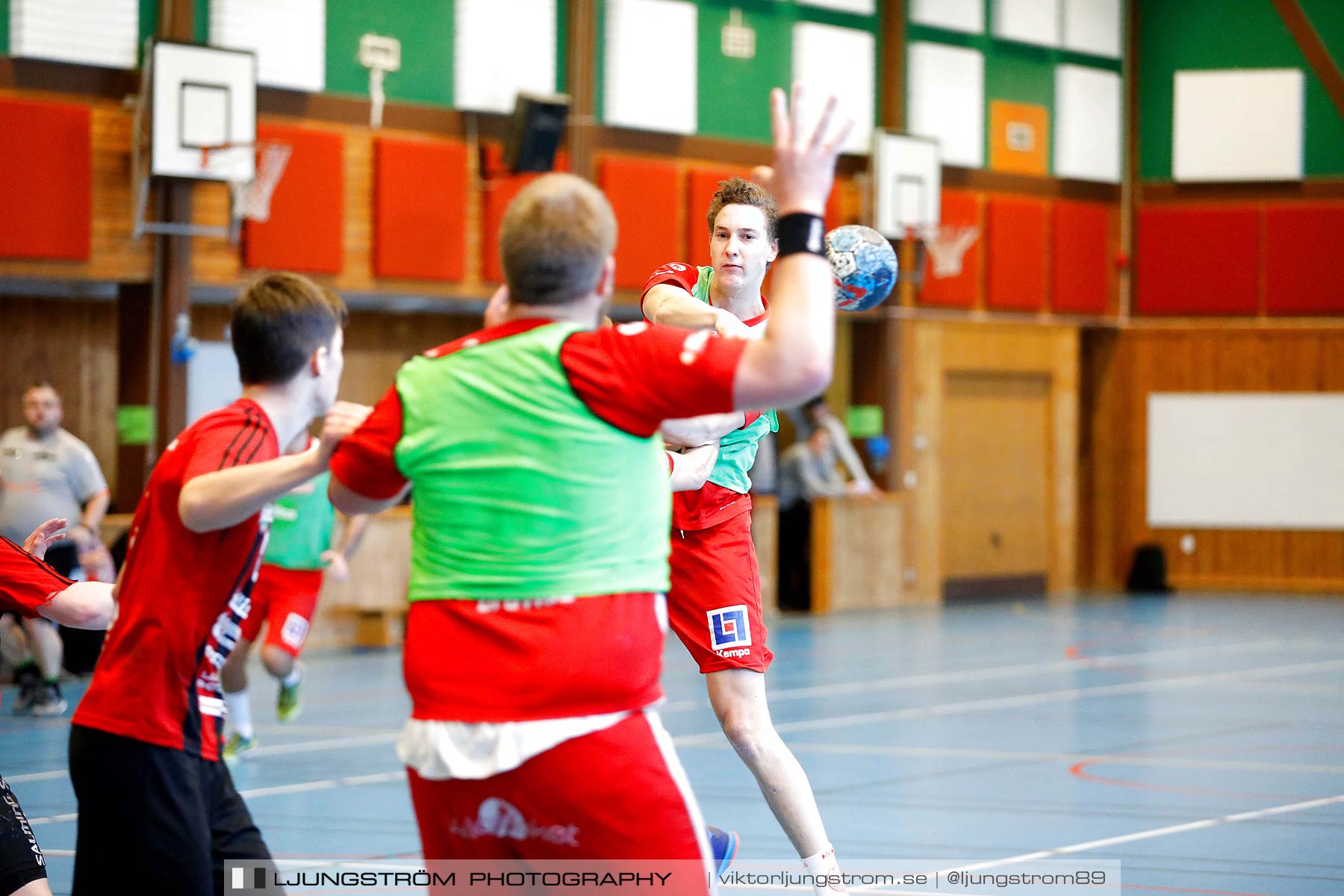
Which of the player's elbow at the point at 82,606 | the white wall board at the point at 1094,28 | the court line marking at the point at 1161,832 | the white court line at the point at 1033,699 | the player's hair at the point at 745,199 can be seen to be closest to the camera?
the player's elbow at the point at 82,606

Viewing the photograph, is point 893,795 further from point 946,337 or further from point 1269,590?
point 1269,590

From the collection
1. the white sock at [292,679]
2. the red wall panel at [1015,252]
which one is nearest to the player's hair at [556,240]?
the white sock at [292,679]

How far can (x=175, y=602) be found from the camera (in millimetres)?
3139

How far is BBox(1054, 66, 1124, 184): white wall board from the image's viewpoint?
20.6 metres

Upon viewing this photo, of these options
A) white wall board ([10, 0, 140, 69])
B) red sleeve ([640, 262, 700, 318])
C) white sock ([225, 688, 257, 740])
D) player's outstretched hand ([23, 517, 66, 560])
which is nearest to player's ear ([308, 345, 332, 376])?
player's outstretched hand ([23, 517, 66, 560])

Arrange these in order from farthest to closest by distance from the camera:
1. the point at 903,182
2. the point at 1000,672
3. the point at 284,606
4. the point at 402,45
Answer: the point at 903,182, the point at 402,45, the point at 1000,672, the point at 284,606

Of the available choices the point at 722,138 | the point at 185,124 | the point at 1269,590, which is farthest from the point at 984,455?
the point at 185,124

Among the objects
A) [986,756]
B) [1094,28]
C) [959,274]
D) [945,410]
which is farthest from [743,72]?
[986,756]

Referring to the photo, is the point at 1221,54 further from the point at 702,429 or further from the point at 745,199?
the point at 702,429

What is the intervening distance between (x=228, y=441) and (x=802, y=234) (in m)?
1.19

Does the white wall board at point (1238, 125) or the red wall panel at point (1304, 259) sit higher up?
the white wall board at point (1238, 125)

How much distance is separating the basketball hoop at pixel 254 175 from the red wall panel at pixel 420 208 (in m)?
1.16

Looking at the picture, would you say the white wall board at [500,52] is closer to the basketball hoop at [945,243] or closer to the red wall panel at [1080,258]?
the basketball hoop at [945,243]

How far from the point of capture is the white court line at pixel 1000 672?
11.1m
